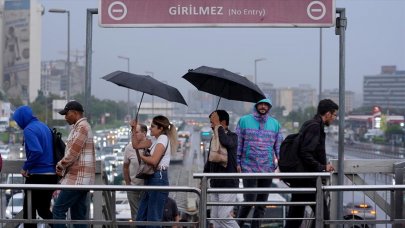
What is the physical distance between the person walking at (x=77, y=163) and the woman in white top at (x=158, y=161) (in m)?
0.55

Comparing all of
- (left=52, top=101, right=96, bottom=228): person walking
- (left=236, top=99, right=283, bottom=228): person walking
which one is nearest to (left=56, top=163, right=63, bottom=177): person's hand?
(left=52, top=101, right=96, bottom=228): person walking

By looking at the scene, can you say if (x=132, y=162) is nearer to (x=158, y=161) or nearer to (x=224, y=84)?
(x=158, y=161)

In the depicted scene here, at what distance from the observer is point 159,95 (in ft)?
30.6

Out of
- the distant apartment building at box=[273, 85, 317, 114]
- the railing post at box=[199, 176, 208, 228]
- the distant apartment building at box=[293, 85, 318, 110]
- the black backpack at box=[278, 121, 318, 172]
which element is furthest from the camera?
the distant apartment building at box=[293, 85, 318, 110]

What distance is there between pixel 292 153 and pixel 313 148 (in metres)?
0.28

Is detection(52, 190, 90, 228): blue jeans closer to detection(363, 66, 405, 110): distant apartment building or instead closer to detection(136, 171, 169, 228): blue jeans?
detection(136, 171, 169, 228): blue jeans

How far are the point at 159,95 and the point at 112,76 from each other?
0.69 m

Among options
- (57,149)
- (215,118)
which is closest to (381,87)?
(215,118)

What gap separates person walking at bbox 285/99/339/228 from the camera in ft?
28.8

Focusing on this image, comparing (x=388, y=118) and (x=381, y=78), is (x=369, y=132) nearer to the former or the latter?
(x=388, y=118)

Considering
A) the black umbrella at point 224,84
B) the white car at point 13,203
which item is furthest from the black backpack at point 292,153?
the white car at point 13,203

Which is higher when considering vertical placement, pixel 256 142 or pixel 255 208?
pixel 256 142

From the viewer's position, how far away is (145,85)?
9383 mm

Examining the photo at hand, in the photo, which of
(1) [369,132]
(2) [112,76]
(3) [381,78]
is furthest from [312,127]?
(3) [381,78]
